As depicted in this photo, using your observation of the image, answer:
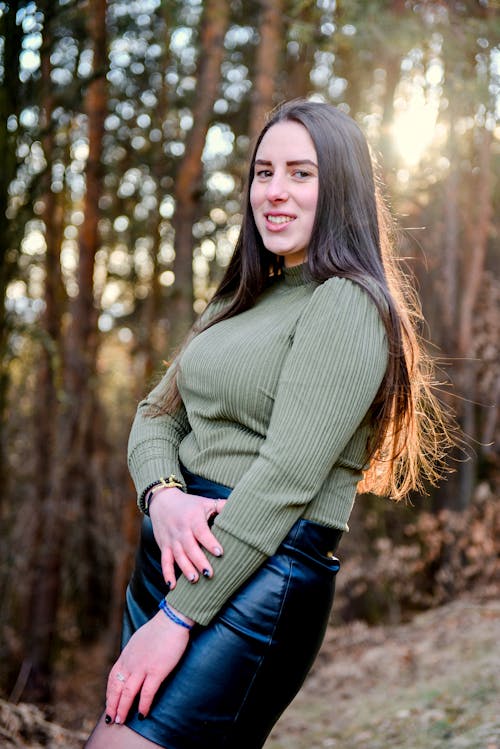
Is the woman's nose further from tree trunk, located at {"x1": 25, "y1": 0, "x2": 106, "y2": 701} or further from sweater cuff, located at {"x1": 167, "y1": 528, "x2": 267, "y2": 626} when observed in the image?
tree trunk, located at {"x1": 25, "y1": 0, "x2": 106, "y2": 701}

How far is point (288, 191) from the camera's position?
6.01 feet

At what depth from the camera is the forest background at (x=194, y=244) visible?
243 inches

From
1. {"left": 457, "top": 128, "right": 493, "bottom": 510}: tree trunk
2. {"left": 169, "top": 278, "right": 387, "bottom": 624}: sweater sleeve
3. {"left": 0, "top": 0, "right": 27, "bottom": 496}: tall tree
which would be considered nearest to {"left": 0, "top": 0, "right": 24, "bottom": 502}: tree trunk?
{"left": 0, "top": 0, "right": 27, "bottom": 496}: tall tree

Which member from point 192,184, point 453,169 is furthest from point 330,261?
point 453,169

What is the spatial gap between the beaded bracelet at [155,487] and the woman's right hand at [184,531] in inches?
0.7

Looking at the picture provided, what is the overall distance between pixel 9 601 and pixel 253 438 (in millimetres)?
5064

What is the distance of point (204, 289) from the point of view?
8586 millimetres

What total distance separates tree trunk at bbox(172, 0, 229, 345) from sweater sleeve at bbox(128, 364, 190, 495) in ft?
13.1

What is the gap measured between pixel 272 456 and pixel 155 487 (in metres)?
0.37

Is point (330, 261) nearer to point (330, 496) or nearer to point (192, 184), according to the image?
point (330, 496)

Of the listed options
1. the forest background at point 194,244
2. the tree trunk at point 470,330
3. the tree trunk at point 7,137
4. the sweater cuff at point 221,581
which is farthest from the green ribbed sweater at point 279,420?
the tree trunk at point 470,330

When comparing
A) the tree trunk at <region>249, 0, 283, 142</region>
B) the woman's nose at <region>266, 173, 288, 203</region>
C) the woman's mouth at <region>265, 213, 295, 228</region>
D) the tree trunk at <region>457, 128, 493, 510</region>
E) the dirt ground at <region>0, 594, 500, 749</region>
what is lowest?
the dirt ground at <region>0, 594, 500, 749</region>

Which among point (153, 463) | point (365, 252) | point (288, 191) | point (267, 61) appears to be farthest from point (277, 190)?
point (267, 61)

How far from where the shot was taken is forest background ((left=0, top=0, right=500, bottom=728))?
243 inches
